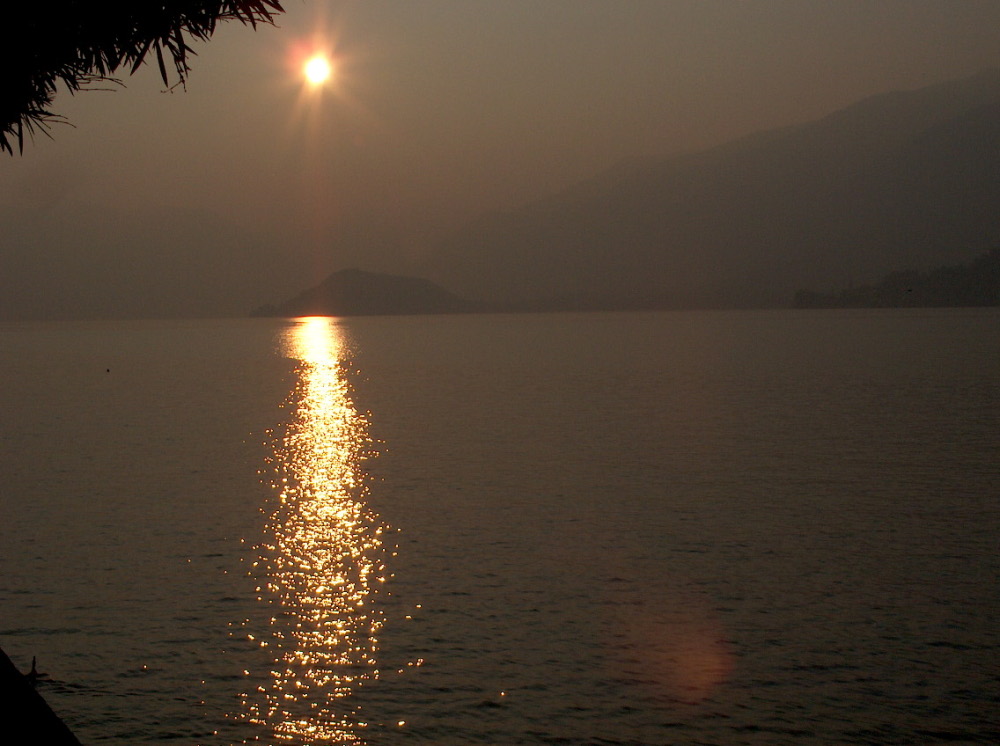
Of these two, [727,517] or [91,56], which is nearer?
[91,56]

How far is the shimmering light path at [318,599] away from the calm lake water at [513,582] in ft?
0.26

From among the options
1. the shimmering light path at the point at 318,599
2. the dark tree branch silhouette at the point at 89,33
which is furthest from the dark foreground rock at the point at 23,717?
the shimmering light path at the point at 318,599

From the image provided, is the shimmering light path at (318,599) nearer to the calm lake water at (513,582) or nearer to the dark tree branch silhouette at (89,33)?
the calm lake water at (513,582)

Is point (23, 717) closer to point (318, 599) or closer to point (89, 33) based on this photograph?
point (89, 33)

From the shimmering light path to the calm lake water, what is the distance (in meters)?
0.08

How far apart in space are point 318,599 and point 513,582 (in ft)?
13.6

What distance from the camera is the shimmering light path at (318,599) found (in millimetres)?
14758

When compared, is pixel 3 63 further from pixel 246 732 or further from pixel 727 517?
pixel 727 517

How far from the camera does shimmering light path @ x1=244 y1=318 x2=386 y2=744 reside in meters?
14.8

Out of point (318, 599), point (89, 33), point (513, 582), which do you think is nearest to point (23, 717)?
point (89, 33)

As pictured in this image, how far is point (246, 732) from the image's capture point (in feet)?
46.1

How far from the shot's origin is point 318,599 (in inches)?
799

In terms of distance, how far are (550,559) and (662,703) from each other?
889 cm

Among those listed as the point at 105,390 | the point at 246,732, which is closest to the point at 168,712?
the point at 246,732
